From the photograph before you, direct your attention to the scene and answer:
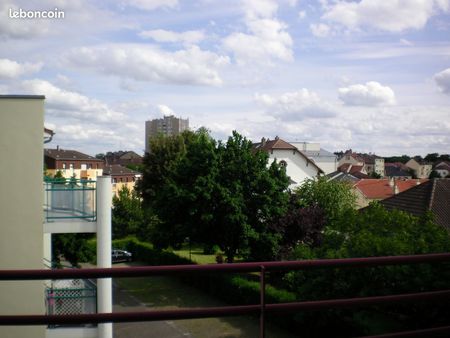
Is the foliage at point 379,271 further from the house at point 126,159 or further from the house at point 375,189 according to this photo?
the house at point 126,159

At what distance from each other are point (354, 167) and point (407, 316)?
368 ft

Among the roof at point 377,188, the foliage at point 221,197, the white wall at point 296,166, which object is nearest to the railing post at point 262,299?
the foliage at point 221,197

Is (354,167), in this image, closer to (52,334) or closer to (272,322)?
(272,322)

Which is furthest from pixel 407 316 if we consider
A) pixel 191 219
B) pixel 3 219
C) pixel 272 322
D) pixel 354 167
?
pixel 354 167

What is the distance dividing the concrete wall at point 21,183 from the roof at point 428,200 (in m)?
18.8

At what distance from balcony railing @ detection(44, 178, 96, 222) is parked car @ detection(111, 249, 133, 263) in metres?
23.3

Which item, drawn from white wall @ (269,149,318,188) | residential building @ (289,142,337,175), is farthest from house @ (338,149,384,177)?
white wall @ (269,149,318,188)

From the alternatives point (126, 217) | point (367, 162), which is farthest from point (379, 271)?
point (367, 162)

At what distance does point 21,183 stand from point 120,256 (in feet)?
83.7

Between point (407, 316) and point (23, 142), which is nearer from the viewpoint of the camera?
point (23, 142)

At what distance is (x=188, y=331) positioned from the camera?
18422 millimetres

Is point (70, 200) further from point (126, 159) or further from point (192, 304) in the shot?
point (126, 159)

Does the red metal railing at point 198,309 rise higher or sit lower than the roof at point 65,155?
lower

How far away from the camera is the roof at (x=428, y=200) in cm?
2380
